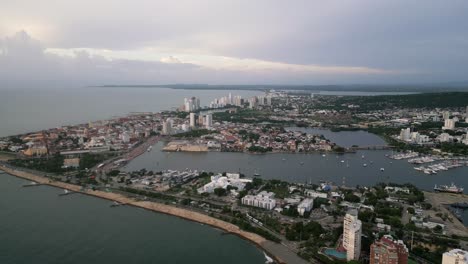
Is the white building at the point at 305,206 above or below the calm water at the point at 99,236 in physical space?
above

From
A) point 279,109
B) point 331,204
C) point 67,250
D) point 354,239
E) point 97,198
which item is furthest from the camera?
point 279,109

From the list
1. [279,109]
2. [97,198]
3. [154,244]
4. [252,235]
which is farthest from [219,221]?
[279,109]

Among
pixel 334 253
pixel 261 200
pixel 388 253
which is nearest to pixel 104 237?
pixel 261 200

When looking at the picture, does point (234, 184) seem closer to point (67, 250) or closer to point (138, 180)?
point (138, 180)

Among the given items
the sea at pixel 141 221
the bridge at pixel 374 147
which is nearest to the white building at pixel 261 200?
the sea at pixel 141 221

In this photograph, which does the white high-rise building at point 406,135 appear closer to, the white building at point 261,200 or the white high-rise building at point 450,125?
the white high-rise building at point 450,125

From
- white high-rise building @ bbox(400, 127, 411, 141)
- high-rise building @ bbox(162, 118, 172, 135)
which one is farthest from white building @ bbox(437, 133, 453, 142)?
high-rise building @ bbox(162, 118, 172, 135)
